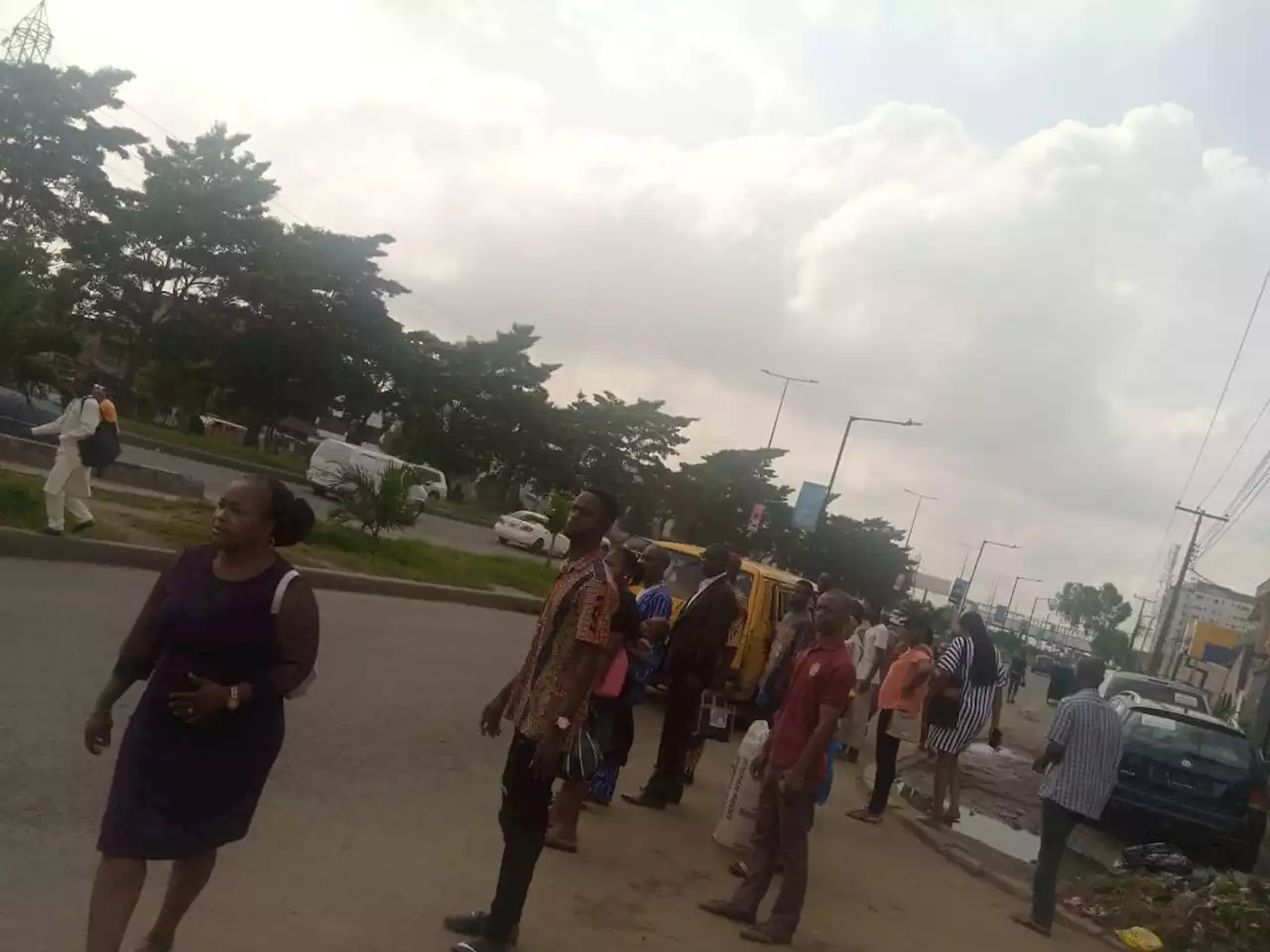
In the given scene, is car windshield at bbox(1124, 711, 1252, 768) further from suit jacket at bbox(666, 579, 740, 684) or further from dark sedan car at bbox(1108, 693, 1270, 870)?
suit jacket at bbox(666, 579, 740, 684)

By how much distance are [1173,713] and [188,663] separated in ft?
37.6

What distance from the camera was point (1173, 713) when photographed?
40.9 feet

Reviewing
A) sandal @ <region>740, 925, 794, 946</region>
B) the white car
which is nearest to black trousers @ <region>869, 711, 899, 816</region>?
sandal @ <region>740, 925, 794, 946</region>

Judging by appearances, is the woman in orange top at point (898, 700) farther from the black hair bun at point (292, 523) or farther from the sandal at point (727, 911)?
the black hair bun at point (292, 523)

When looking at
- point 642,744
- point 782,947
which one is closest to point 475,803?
point 782,947

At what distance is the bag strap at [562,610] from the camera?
4551mm

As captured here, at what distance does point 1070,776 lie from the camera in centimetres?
729

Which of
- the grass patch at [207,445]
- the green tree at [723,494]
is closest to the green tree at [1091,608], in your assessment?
the green tree at [723,494]

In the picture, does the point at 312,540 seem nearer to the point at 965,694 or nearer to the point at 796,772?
the point at 965,694

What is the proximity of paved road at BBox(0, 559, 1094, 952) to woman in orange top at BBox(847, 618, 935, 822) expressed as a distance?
0.85 feet

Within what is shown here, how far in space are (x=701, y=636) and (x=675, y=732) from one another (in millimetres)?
688

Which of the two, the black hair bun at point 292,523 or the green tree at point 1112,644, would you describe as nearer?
the black hair bun at point 292,523

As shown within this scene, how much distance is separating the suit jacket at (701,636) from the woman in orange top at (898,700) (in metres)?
2.21

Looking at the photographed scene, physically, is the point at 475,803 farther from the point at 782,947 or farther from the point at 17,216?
the point at 17,216
